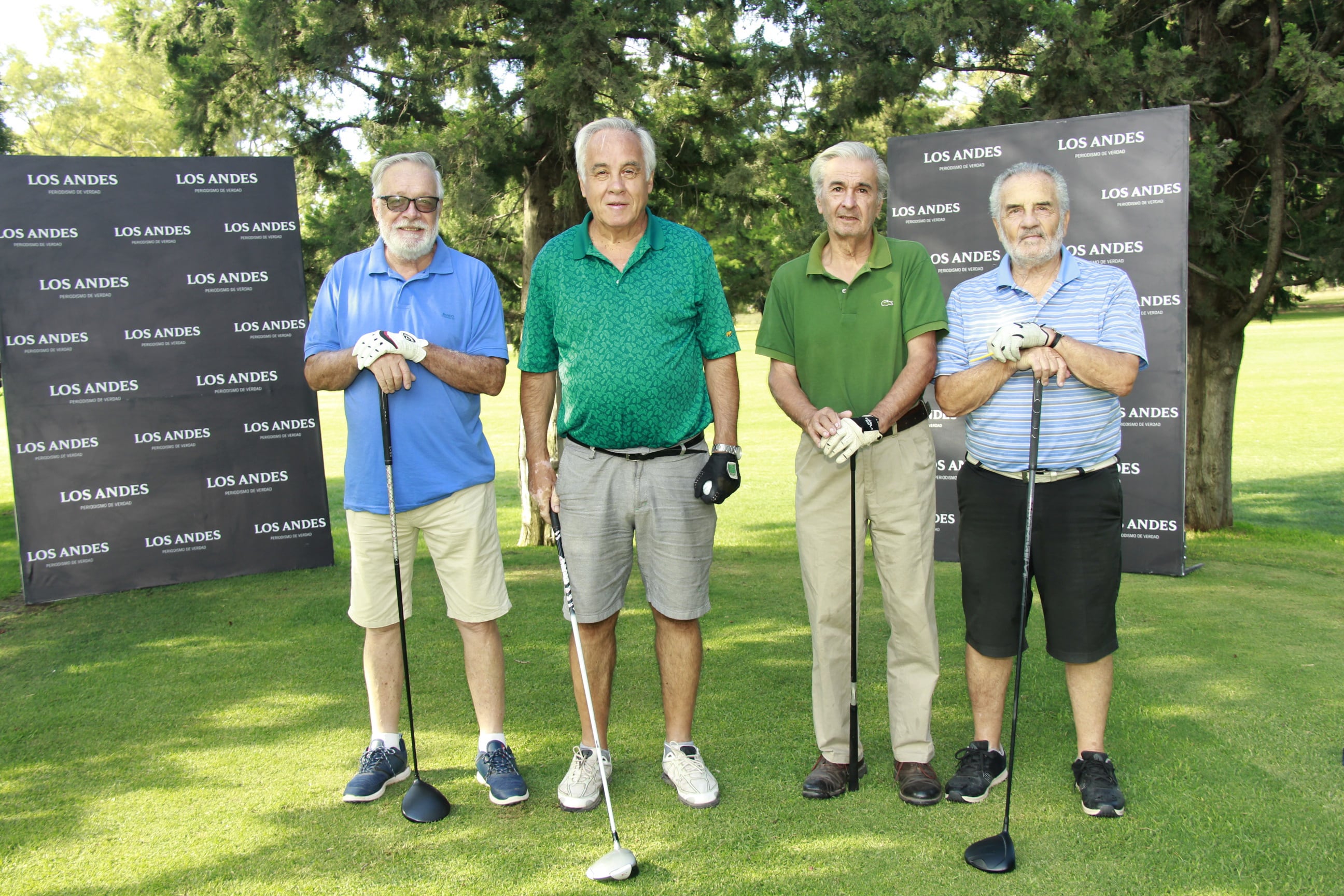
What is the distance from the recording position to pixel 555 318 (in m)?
3.36

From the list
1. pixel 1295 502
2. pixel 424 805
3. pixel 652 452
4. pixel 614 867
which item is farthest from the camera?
pixel 1295 502

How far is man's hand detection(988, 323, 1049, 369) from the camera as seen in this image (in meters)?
3.01

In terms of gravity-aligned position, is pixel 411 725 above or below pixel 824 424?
below

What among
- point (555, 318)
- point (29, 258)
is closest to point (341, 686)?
point (555, 318)

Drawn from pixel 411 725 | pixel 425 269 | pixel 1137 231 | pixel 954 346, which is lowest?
pixel 411 725

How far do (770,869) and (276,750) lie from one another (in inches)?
77.6

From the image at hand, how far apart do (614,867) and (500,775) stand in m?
0.68

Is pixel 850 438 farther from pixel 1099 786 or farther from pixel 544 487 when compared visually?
pixel 1099 786

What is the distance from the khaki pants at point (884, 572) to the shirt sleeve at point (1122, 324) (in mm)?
629

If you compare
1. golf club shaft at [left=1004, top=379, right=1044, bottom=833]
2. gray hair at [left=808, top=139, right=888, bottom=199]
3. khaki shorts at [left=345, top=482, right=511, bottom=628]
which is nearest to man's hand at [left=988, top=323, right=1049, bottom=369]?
golf club shaft at [left=1004, top=379, right=1044, bottom=833]

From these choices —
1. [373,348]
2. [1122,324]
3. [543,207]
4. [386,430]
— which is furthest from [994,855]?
[543,207]

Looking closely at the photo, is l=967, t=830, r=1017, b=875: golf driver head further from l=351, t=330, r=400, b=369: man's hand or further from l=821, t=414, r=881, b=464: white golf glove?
l=351, t=330, r=400, b=369: man's hand

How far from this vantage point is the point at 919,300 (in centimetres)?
331

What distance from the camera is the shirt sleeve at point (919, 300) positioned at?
130 inches
